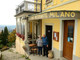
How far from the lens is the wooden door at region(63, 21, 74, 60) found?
4465 mm

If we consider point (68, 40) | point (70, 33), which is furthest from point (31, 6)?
point (68, 40)

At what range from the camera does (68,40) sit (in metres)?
4.67

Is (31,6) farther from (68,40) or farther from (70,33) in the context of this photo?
(68,40)

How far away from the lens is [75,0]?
12.8 feet

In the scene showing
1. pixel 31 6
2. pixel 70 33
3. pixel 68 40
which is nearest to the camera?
pixel 70 33

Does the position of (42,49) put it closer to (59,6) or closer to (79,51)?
(79,51)

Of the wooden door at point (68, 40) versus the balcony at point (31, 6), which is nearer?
the wooden door at point (68, 40)

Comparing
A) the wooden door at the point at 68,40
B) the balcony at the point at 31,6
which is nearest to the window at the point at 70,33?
the wooden door at the point at 68,40

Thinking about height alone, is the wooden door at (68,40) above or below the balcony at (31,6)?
below

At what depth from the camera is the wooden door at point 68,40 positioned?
14.6ft

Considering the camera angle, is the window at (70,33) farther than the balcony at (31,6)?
No

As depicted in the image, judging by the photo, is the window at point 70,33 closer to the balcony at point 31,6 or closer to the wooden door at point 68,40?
the wooden door at point 68,40

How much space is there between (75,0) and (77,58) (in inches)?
116

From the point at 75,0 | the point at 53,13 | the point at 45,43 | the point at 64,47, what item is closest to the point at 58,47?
the point at 64,47
